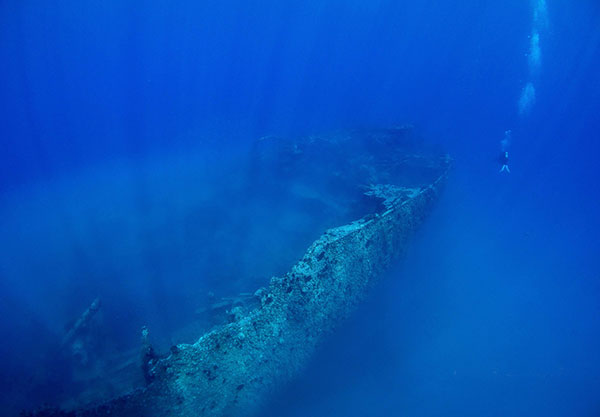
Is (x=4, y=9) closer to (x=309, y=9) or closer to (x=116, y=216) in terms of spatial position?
(x=116, y=216)

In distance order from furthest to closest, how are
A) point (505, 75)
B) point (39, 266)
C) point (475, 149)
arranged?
point (505, 75)
point (475, 149)
point (39, 266)

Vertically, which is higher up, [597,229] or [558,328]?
[597,229]

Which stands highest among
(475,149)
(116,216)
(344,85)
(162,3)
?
(162,3)

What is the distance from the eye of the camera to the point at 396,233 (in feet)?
21.3

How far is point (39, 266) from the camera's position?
10352 mm

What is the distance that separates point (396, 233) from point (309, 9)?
148929 millimetres

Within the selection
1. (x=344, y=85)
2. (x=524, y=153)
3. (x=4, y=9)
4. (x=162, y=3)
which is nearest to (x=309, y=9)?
(x=162, y=3)

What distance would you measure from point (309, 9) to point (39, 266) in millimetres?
147130

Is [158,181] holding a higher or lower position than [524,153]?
lower

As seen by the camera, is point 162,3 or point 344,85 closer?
point 344,85

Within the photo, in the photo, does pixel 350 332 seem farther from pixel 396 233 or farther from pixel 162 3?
pixel 162 3

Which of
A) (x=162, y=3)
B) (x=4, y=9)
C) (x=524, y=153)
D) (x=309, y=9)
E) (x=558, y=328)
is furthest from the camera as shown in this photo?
(x=309, y=9)

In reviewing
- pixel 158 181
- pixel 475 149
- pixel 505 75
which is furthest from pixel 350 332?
pixel 505 75

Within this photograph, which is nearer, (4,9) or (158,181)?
(158,181)
